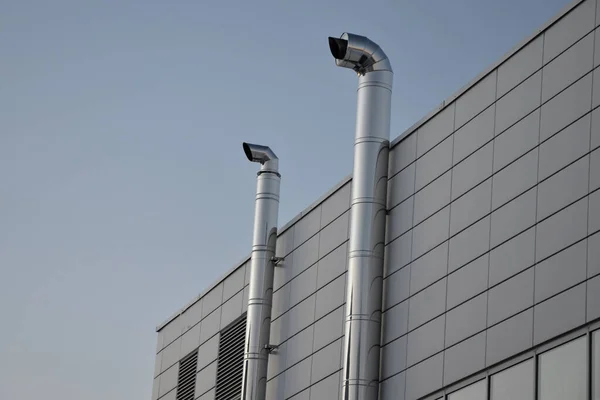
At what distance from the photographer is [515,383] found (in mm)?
22062

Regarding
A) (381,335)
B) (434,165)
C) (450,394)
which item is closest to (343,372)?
(381,335)

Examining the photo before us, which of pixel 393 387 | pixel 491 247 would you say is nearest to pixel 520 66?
pixel 491 247

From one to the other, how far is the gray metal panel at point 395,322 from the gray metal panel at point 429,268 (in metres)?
0.53

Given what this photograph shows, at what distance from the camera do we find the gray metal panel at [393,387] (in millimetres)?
25828

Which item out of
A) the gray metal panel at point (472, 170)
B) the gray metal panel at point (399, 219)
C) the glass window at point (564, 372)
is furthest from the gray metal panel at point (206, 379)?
the glass window at point (564, 372)

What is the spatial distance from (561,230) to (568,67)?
10.4 feet

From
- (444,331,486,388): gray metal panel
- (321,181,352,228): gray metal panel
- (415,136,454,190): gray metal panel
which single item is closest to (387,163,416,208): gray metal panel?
(415,136,454,190): gray metal panel

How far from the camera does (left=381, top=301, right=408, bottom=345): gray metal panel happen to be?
86.0 ft

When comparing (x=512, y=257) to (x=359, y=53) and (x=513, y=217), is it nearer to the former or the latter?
(x=513, y=217)

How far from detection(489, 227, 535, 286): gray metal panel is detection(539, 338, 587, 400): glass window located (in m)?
1.94

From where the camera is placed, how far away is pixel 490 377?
2277cm

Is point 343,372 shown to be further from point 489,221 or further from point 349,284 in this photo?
point 489,221

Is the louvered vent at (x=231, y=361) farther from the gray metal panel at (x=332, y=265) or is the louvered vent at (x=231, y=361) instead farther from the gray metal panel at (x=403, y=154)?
the gray metal panel at (x=403, y=154)

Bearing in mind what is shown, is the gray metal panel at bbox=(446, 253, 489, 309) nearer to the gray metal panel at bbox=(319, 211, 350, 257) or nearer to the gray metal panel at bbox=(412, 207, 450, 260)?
the gray metal panel at bbox=(412, 207, 450, 260)
